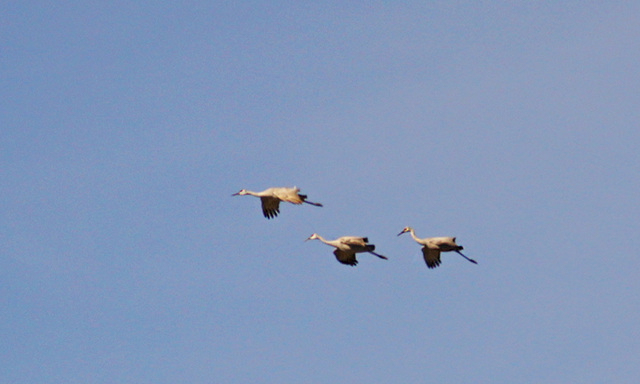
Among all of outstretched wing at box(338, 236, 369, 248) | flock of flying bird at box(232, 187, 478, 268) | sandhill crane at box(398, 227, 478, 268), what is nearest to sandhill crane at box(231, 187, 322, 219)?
flock of flying bird at box(232, 187, 478, 268)

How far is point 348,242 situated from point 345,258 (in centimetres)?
250

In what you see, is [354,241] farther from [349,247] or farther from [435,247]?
[435,247]

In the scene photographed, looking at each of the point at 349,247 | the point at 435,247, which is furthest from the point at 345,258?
the point at 435,247

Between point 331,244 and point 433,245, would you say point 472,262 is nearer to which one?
point 433,245

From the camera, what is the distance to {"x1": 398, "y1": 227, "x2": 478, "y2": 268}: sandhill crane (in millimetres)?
85750

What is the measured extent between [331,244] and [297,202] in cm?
331

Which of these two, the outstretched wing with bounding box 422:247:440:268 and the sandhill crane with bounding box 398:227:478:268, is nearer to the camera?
the sandhill crane with bounding box 398:227:478:268

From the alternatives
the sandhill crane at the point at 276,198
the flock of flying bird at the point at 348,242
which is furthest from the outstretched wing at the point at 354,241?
the sandhill crane at the point at 276,198

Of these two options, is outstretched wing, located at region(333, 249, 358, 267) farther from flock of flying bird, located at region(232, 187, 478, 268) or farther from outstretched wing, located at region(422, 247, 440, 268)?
outstretched wing, located at region(422, 247, 440, 268)

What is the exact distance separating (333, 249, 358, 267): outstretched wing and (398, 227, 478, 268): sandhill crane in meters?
4.90

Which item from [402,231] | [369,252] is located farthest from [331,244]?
[402,231]

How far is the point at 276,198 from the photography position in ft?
289

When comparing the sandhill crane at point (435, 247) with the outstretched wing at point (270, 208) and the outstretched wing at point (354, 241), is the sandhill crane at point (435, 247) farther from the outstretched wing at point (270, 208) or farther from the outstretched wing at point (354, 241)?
the outstretched wing at point (270, 208)

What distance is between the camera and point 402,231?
9119 centimetres
